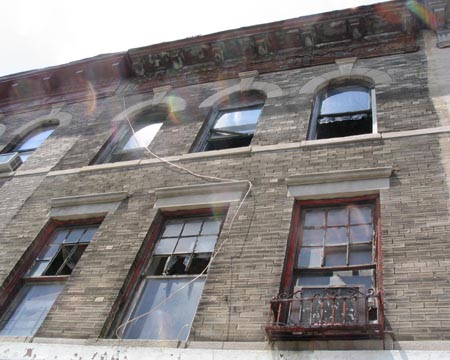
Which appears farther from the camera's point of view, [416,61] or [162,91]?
[162,91]

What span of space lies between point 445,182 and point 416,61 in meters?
3.96

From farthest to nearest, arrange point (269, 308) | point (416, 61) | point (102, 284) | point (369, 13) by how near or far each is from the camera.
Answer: point (369, 13) < point (416, 61) < point (102, 284) < point (269, 308)

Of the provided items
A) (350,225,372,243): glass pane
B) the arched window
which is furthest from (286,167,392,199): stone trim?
the arched window

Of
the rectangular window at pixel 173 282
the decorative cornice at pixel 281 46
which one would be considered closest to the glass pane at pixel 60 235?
the rectangular window at pixel 173 282

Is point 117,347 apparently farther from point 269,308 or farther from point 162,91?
point 162,91

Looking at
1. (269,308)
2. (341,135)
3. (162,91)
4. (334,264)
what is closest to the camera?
(269,308)

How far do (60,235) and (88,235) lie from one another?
0.58m

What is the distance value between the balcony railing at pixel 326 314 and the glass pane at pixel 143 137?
560cm

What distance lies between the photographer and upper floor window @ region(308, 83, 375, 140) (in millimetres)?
8867

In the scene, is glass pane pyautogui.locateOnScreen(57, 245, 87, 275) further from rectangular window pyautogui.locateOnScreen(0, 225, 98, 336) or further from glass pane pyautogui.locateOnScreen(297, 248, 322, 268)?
glass pane pyautogui.locateOnScreen(297, 248, 322, 268)

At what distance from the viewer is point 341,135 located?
887cm

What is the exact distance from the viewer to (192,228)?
24.3 feet

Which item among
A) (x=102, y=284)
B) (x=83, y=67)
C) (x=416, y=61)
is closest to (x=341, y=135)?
(x=416, y=61)

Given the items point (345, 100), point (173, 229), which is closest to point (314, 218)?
point (173, 229)
